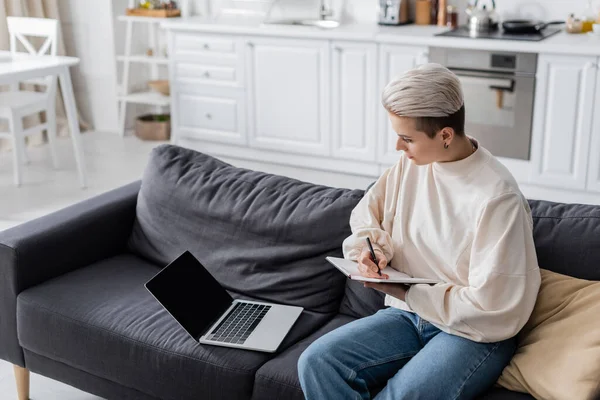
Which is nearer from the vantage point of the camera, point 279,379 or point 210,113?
point 279,379

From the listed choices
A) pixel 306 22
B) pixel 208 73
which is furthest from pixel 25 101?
pixel 306 22

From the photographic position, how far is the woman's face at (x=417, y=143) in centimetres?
185

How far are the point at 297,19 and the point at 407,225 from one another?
11.1ft

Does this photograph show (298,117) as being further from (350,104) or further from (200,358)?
(200,358)

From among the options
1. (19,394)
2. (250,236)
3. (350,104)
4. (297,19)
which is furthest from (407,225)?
(297,19)

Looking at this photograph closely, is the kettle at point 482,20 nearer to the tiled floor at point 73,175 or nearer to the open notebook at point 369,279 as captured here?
the tiled floor at point 73,175

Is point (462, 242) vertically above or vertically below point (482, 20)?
below

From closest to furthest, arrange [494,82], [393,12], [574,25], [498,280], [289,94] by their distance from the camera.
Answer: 1. [498,280]
2. [494,82]
3. [574,25]
4. [393,12]
5. [289,94]

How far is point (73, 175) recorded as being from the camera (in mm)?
5039

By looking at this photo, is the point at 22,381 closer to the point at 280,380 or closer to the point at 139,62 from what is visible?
the point at 280,380

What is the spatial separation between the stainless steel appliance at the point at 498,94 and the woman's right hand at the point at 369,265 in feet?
8.40

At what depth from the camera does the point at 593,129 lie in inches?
162

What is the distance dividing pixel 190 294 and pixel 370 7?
3403 millimetres

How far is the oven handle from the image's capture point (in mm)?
4230
